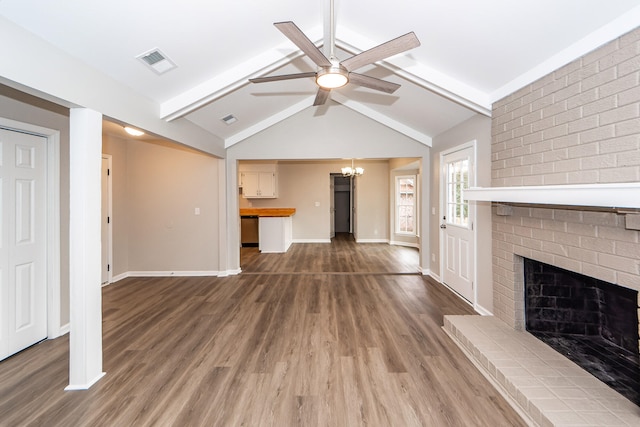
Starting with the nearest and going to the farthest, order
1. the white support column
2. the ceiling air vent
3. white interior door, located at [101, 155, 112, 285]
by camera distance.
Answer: the white support column
the ceiling air vent
white interior door, located at [101, 155, 112, 285]

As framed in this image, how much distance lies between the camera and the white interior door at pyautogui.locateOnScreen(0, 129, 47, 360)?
8.34 feet

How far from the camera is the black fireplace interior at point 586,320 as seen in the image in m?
2.16

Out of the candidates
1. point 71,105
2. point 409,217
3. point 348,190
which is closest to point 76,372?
point 71,105

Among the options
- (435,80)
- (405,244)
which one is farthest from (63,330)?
(405,244)

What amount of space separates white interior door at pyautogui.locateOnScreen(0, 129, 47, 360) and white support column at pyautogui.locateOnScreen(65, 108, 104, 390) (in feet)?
3.41

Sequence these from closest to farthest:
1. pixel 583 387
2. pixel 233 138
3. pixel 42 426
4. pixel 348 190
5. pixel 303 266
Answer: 1. pixel 42 426
2. pixel 583 387
3. pixel 233 138
4. pixel 303 266
5. pixel 348 190

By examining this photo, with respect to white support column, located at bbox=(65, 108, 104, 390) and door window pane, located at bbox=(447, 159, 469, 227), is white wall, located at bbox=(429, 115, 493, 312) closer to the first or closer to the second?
door window pane, located at bbox=(447, 159, 469, 227)

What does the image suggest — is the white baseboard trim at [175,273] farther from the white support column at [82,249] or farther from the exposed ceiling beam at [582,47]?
the exposed ceiling beam at [582,47]

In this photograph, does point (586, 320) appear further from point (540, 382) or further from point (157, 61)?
point (157, 61)

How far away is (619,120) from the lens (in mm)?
1791

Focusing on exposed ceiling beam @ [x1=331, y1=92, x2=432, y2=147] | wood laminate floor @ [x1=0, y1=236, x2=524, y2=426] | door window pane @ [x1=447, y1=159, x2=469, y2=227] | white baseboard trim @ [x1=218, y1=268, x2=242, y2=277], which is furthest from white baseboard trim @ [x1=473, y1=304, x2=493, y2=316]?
white baseboard trim @ [x1=218, y1=268, x2=242, y2=277]

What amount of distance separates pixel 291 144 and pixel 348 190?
6.79 metres

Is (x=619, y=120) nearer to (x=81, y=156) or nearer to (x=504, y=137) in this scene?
(x=504, y=137)

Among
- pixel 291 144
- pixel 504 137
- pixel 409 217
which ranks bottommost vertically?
pixel 409 217
